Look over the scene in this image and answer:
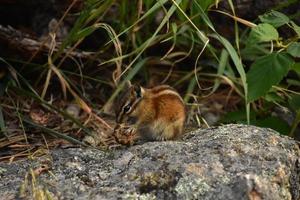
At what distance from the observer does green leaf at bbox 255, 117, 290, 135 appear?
4398 millimetres

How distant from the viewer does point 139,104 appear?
4.07 meters

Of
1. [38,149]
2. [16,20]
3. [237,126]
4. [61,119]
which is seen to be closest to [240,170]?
[237,126]

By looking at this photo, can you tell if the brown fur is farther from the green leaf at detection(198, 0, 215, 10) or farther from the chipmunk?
→ the green leaf at detection(198, 0, 215, 10)

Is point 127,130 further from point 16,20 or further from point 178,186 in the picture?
point 16,20

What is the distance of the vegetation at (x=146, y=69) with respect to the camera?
4.14 meters

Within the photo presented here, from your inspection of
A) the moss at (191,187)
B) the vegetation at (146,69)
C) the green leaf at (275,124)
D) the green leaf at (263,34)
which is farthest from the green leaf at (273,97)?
the moss at (191,187)

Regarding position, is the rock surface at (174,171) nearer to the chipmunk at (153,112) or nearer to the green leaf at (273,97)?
the chipmunk at (153,112)

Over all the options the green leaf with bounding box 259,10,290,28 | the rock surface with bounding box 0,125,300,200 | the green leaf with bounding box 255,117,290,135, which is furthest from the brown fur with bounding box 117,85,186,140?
the green leaf with bounding box 259,10,290,28

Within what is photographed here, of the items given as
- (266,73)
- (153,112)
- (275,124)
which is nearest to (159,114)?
(153,112)

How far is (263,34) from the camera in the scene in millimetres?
3752

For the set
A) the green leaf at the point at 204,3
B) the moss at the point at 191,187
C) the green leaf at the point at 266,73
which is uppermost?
the green leaf at the point at 204,3

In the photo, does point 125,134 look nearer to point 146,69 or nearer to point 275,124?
point 275,124

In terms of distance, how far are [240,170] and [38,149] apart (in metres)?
1.38

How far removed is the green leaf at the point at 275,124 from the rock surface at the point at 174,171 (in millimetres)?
782
